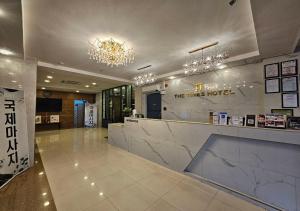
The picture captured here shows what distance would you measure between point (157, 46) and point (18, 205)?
150 inches

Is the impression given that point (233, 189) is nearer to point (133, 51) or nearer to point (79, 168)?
point (79, 168)

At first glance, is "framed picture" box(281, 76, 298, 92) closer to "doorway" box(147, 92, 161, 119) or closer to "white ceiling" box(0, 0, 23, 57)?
"doorway" box(147, 92, 161, 119)

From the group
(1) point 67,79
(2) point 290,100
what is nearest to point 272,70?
(2) point 290,100

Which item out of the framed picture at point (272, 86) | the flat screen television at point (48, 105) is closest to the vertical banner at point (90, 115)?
the flat screen television at point (48, 105)

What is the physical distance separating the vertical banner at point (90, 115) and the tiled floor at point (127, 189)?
23.3ft

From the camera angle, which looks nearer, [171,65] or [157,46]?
[157,46]

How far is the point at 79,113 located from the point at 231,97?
35.3 ft

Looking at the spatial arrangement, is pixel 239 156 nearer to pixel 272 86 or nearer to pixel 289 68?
pixel 272 86

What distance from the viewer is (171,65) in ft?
14.4

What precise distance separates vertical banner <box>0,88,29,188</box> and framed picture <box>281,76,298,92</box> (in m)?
6.17

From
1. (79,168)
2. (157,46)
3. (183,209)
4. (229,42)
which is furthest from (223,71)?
(79,168)

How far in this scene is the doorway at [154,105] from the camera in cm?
625

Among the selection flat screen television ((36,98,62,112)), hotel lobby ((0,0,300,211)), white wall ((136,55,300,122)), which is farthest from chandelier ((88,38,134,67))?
flat screen television ((36,98,62,112))

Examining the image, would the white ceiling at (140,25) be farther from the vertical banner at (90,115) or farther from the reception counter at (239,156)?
the vertical banner at (90,115)
